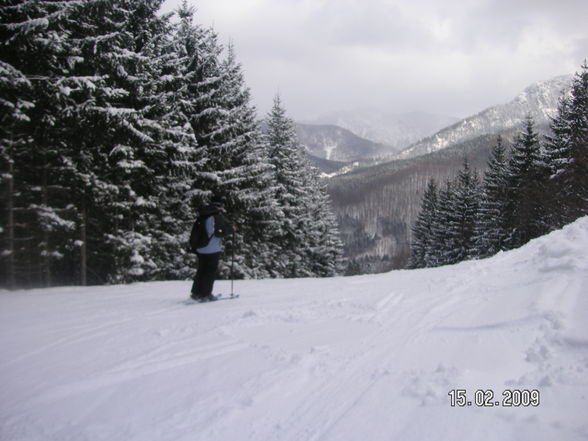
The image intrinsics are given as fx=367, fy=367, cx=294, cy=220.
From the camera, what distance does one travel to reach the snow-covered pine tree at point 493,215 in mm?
28875

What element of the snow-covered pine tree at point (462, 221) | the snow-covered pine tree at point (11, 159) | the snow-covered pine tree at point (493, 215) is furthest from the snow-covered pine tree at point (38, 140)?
the snow-covered pine tree at point (462, 221)

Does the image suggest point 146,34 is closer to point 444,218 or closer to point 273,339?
point 273,339

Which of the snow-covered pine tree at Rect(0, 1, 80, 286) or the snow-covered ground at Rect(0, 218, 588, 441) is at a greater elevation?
the snow-covered pine tree at Rect(0, 1, 80, 286)

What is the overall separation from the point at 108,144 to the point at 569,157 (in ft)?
86.3

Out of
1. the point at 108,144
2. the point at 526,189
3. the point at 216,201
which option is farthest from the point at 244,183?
the point at 526,189

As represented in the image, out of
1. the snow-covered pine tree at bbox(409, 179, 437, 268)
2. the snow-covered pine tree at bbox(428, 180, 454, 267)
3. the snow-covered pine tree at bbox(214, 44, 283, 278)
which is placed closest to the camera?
the snow-covered pine tree at bbox(214, 44, 283, 278)

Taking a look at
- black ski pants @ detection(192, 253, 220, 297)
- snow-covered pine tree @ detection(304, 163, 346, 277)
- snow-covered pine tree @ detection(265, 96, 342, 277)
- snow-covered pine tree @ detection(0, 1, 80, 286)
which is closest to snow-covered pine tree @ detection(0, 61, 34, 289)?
snow-covered pine tree @ detection(0, 1, 80, 286)

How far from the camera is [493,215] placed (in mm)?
30578

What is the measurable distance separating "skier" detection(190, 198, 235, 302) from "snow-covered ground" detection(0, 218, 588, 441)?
0.99 meters

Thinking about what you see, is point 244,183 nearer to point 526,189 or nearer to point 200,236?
point 200,236

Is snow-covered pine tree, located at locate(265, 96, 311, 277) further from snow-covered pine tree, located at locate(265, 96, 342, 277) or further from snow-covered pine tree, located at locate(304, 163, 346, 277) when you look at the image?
snow-covered pine tree, located at locate(304, 163, 346, 277)

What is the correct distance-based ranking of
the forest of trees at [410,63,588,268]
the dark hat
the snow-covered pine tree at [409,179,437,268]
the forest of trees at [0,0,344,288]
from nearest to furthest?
the dark hat < the forest of trees at [0,0,344,288] < the forest of trees at [410,63,588,268] < the snow-covered pine tree at [409,179,437,268]

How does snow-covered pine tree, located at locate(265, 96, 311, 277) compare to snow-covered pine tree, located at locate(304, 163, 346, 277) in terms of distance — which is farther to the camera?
snow-covered pine tree, located at locate(304, 163, 346, 277)

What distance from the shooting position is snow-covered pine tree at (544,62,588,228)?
21.3 m
